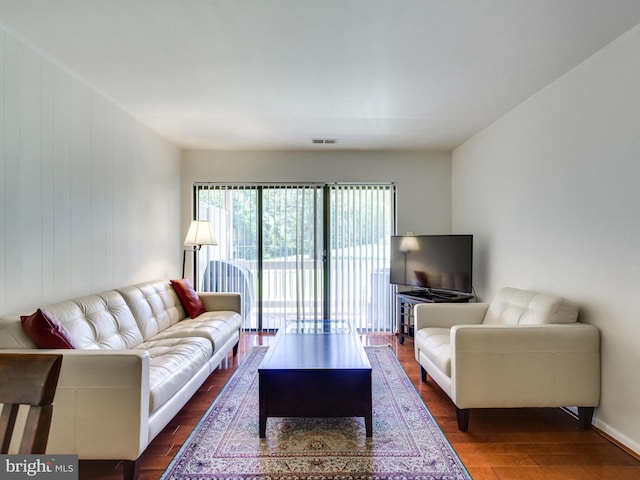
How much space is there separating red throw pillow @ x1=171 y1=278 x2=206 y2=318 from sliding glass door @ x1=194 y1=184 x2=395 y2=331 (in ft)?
3.34

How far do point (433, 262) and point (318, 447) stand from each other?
263 cm

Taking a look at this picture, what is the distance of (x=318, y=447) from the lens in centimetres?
211

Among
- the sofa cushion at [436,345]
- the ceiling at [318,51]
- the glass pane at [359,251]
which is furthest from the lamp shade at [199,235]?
the sofa cushion at [436,345]

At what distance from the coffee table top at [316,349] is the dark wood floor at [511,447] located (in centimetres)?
70

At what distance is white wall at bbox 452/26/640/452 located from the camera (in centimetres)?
209

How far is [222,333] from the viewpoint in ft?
10.5

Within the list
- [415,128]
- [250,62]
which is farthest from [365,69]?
[415,128]

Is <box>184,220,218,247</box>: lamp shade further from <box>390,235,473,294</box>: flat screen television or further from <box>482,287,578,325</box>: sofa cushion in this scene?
<box>482,287,578,325</box>: sofa cushion

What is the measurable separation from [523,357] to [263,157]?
3772 millimetres

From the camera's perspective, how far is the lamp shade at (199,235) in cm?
408

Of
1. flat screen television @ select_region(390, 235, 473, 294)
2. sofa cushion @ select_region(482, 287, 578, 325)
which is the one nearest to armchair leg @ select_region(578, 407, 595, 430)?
sofa cushion @ select_region(482, 287, 578, 325)

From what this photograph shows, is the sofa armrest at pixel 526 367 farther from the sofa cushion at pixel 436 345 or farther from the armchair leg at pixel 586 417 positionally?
the sofa cushion at pixel 436 345

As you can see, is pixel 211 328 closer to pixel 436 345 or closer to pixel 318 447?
pixel 318 447

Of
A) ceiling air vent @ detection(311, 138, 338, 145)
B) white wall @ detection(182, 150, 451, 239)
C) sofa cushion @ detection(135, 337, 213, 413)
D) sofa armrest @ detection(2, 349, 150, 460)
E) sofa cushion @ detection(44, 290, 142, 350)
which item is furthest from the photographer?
white wall @ detection(182, 150, 451, 239)
